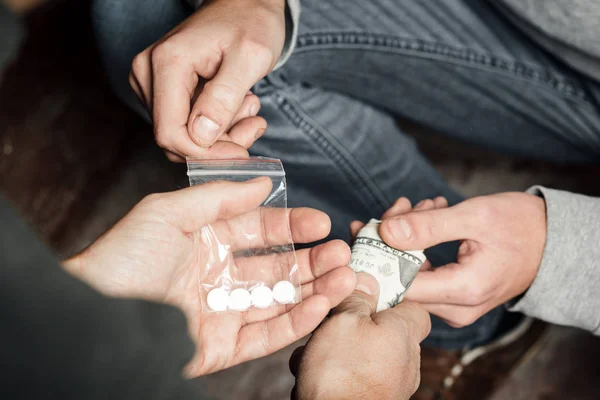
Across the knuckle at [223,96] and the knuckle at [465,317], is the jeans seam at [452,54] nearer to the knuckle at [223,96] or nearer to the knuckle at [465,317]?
the knuckle at [223,96]

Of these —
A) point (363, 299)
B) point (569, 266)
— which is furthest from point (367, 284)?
point (569, 266)

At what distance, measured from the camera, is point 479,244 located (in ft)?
2.96

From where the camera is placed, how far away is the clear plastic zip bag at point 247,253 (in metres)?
0.83

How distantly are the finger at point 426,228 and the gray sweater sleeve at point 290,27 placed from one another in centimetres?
35

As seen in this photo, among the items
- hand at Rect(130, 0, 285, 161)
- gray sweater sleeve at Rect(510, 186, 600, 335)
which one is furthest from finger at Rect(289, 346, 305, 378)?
gray sweater sleeve at Rect(510, 186, 600, 335)

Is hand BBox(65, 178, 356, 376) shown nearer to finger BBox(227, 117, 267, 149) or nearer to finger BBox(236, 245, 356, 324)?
finger BBox(236, 245, 356, 324)

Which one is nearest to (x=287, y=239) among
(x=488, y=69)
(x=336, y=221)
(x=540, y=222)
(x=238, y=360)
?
(x=238, y=360)

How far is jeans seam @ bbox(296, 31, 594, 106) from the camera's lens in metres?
1.04

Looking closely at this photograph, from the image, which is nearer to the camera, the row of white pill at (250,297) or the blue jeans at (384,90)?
the row of white pill at (250,297)

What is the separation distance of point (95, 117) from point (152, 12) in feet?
2.09

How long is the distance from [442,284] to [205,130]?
18.6 inches

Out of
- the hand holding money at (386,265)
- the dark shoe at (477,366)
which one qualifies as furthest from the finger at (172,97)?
the dark shoe at (477,366)

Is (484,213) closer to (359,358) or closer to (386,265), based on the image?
(386,265)

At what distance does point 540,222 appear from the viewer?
A: 920mm
